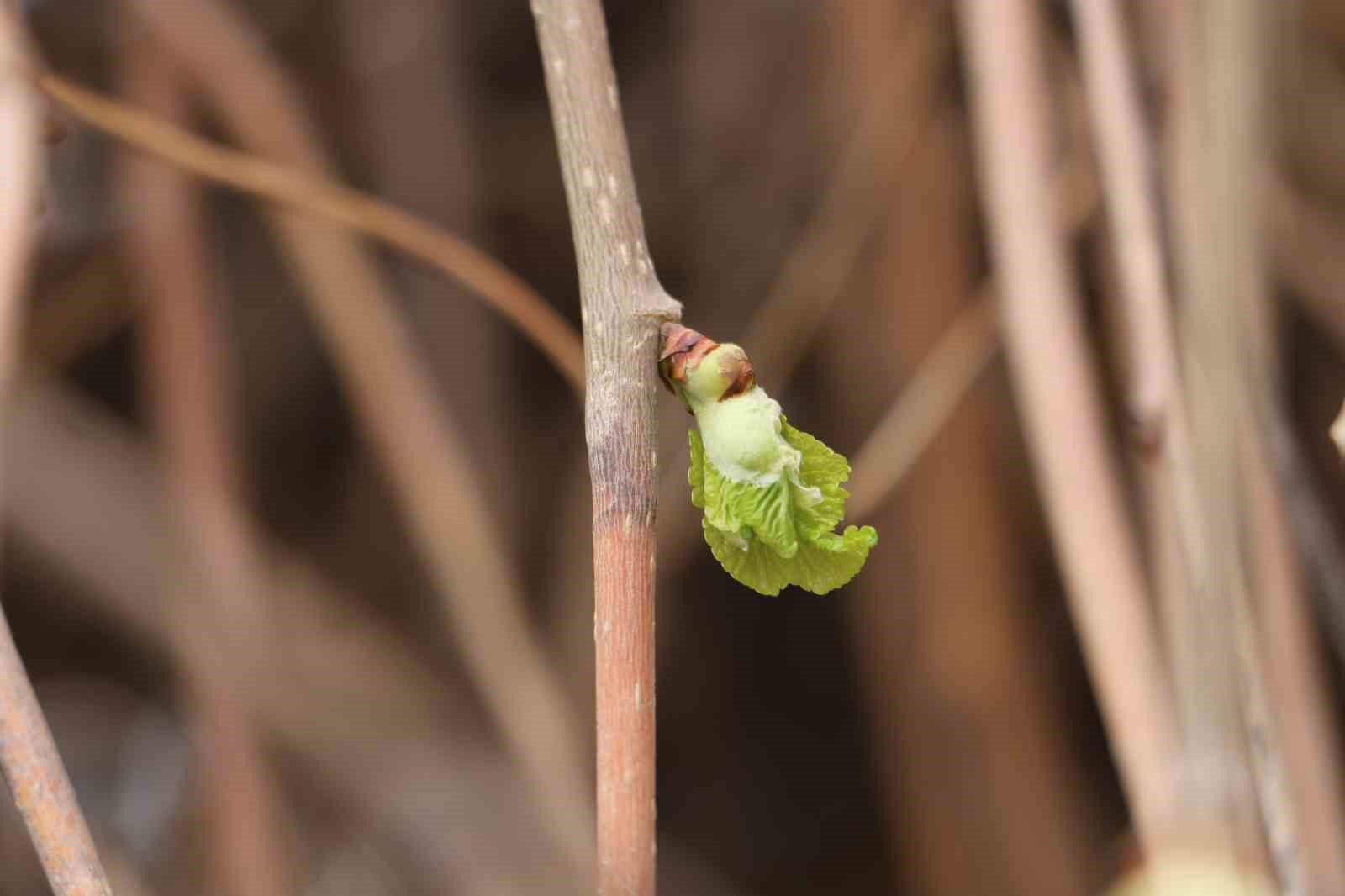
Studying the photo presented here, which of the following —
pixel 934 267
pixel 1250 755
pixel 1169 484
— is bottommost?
pixel 1250 755

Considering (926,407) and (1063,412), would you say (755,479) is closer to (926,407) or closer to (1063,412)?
(1063,412)

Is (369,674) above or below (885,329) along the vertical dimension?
below

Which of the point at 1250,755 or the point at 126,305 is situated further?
the point at 126,305

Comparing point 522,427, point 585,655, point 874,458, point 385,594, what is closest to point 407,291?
point 522,427

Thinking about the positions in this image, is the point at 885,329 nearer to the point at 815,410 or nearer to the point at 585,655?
the point at 815,410

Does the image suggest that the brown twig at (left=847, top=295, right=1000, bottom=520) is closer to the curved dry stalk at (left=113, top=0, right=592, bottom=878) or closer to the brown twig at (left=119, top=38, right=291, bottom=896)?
the curved dry stalk at (left=113, top=0, right=592, bottom=878)
